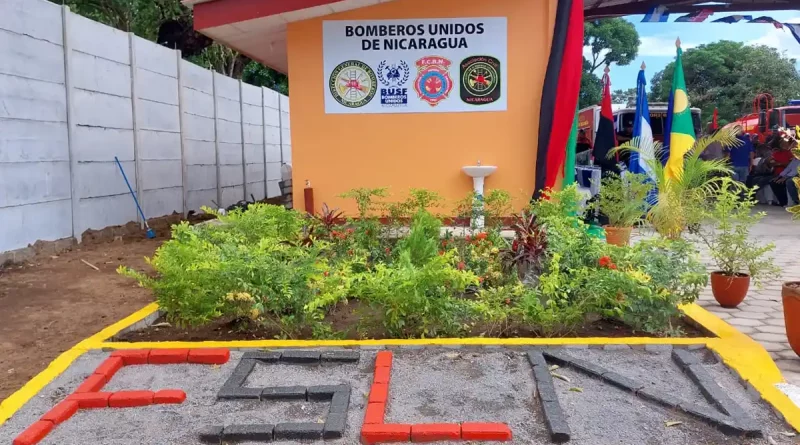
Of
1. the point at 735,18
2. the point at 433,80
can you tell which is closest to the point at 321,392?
the point at 433,80

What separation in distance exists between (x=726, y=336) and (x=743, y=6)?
1005 centimetres

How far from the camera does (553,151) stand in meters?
7.59

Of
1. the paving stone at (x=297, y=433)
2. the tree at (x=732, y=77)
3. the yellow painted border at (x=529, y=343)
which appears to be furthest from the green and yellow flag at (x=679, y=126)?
the tree at (x=732, y=77)

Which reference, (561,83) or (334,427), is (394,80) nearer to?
(561,83)

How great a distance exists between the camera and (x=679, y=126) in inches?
375

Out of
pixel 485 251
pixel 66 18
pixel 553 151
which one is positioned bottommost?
pixel 485 251

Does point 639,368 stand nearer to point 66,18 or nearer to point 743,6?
point 66,18

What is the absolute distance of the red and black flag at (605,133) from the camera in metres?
11.0

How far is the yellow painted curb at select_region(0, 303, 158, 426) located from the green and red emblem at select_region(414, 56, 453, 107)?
4420 millimetres

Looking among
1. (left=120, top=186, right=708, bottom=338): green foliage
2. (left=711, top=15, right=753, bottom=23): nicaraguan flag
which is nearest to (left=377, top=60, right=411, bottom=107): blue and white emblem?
(left=120, top=186, right=708, bottom=338): green foliage

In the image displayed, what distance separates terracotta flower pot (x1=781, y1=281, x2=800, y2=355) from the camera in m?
3.77

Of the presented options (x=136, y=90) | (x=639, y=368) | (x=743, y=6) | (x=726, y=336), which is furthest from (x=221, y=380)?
(x=743, y=6)

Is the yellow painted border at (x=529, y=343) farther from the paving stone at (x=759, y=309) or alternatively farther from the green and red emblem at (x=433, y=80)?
the green and red emblem at (x=433, y=80)

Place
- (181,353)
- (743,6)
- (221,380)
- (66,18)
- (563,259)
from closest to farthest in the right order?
1. (221,380)
2. (181,353)
3. (563,259)
4. (66,18)
5. (743,6)
